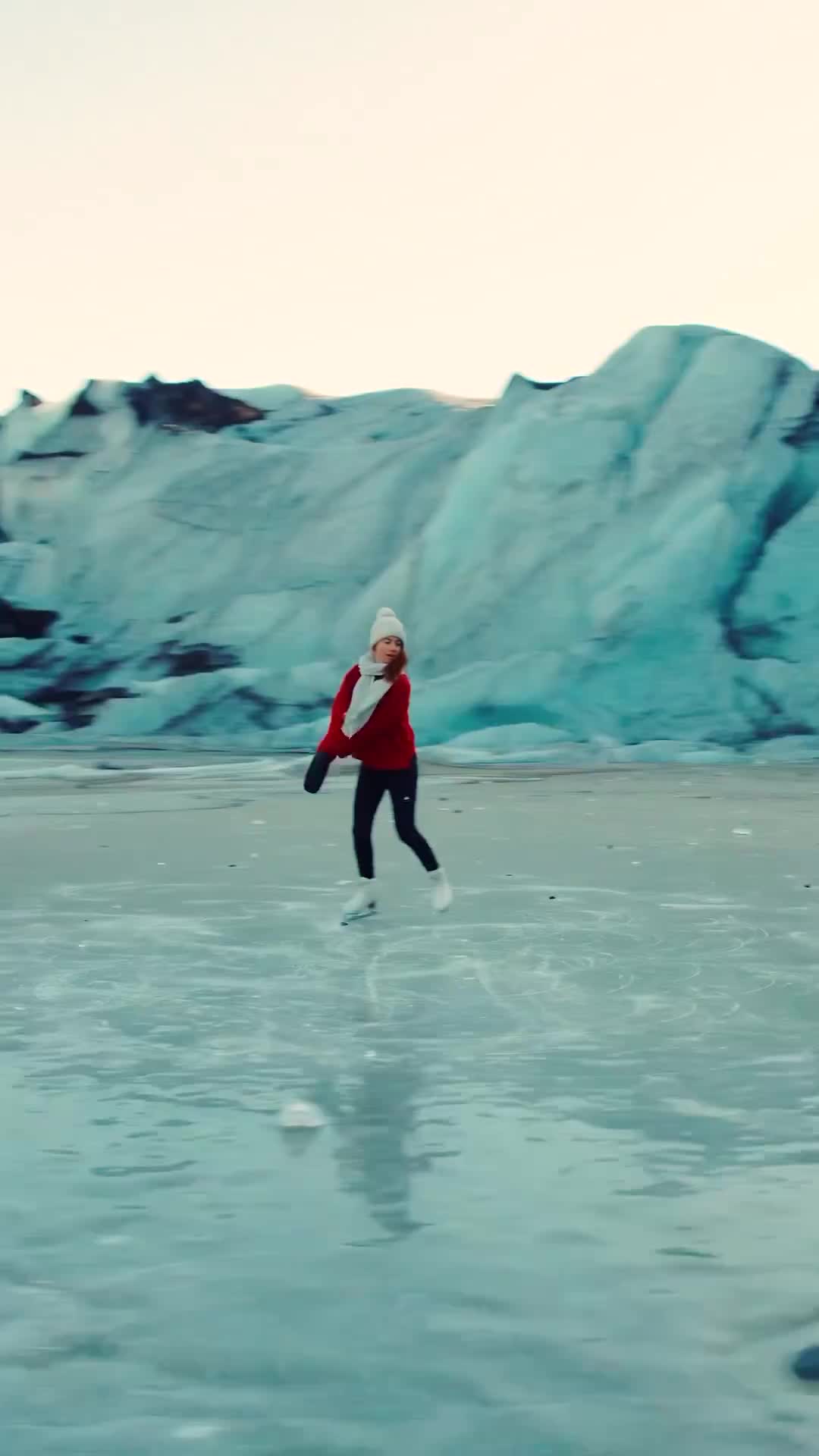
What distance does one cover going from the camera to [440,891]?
24.7 feet

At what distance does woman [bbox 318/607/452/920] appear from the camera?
289 inches

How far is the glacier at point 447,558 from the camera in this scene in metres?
22.0

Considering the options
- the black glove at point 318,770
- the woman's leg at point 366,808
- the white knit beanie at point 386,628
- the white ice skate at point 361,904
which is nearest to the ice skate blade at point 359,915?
the white ice skate at point 361,904

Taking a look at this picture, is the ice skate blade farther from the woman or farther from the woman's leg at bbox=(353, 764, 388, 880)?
the woman's leg at bbox=(353, 764, 388, 880)

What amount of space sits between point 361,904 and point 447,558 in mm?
17479

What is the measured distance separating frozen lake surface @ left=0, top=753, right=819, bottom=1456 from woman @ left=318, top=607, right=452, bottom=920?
0.21 metres

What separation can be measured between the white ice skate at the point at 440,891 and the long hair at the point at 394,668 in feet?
2.59

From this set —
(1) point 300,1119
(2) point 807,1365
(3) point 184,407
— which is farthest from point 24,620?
(2) point 807,1365

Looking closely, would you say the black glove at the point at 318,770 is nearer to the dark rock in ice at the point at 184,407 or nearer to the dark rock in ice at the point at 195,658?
the dark rock in ice at the point at 195,658

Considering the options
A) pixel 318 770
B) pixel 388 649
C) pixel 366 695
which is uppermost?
pixel 388 649

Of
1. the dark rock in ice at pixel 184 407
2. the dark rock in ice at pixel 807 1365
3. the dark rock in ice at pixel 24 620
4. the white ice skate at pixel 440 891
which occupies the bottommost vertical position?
the dark rock in ice at pixel 807 1365

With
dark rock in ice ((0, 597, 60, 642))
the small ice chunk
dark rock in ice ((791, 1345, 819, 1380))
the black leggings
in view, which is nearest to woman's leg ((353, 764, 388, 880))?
the black leggings

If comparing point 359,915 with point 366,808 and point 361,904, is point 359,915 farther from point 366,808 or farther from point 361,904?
point 366,808

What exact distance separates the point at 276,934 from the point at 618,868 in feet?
9.27
